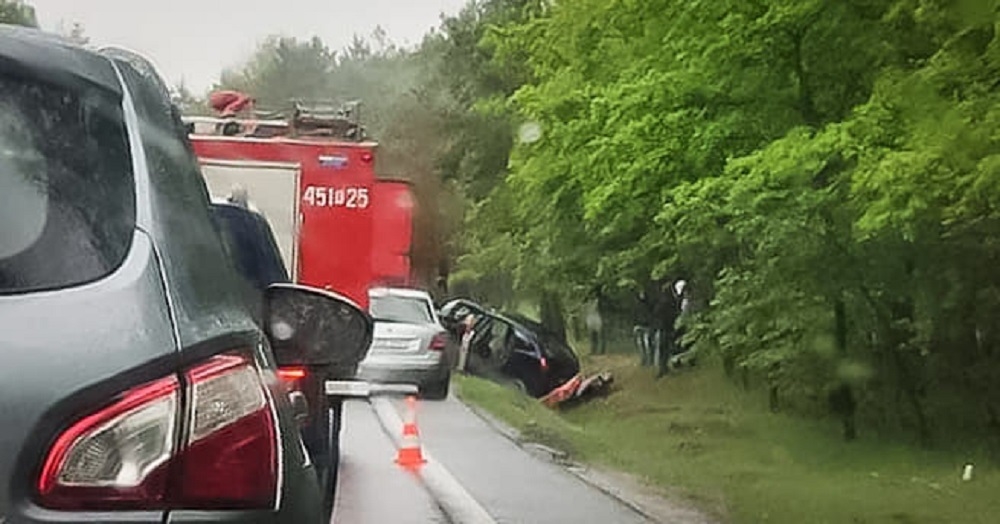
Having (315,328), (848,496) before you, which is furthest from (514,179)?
(315,328)

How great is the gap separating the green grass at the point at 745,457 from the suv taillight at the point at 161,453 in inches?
419

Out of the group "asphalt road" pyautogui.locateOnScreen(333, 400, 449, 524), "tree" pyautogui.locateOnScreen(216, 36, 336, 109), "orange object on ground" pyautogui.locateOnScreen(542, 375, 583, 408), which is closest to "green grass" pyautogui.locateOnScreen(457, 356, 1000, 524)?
"orange object on ground" pyautogui.locateOnScreen(542, 375, 583, 408)

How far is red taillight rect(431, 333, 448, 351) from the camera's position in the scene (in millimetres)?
22375

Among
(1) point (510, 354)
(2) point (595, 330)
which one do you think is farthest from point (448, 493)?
(2) point (595, 330)

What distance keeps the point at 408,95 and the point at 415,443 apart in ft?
59.1

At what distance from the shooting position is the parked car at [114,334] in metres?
2.71

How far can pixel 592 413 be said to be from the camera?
26906 millimetres

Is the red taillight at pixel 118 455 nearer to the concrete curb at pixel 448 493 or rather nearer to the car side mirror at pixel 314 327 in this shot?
the car side mirror at pixel 314 327

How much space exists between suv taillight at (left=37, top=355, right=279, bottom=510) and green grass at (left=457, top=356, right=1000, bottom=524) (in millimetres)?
10631

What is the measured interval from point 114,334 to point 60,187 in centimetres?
27

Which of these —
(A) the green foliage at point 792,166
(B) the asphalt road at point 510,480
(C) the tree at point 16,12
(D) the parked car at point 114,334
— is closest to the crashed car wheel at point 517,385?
(A) the green foliage at point 792,166

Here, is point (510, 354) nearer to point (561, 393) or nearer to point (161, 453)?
point (561, 393)

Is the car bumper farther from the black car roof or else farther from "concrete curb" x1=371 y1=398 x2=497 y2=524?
the black car roof

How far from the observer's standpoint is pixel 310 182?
1482cm
